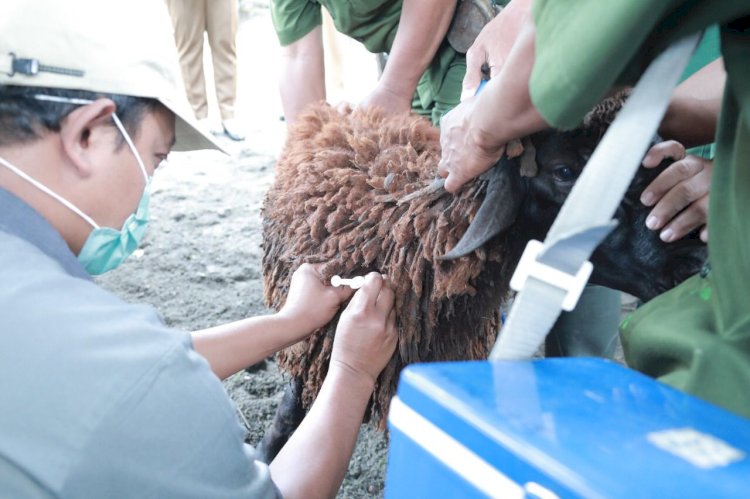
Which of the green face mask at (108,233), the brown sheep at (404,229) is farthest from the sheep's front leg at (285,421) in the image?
the green face mask at (108,233)

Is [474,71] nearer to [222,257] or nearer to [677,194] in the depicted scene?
[677,194]

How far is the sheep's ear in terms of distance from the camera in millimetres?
1518

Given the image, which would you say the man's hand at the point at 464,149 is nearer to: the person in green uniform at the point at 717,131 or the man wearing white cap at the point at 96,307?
the person in green uniform at the point at 717,131

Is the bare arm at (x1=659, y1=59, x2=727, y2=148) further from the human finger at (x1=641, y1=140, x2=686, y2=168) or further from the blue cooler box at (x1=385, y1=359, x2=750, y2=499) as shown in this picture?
the blue cooler box at (x1=385, y1=359, x2=750, y2=499)

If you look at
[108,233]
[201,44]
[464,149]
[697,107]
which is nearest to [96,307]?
[108,233]

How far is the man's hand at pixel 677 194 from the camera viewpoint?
1.38 metres

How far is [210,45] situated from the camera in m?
6.02

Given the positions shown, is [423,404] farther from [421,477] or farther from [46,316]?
[46,316]

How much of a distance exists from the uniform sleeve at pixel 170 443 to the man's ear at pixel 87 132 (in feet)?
1.08

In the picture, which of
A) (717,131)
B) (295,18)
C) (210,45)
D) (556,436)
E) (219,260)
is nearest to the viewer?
(556,436)

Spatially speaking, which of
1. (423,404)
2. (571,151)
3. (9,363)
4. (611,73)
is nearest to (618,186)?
(611,73)

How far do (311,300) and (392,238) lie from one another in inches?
9.6

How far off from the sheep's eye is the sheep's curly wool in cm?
17

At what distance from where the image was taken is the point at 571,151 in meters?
1.51
